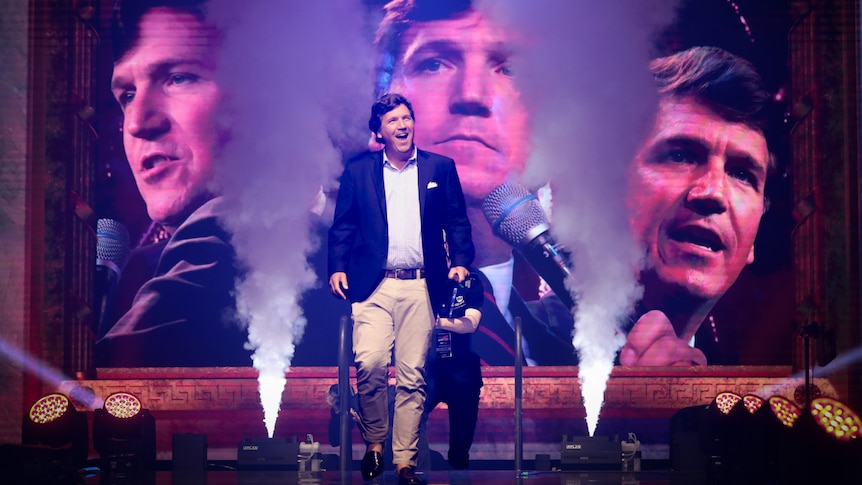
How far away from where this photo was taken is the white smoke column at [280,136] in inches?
→ 279

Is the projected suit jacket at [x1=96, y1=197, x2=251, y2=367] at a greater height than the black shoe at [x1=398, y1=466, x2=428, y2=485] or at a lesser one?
greater

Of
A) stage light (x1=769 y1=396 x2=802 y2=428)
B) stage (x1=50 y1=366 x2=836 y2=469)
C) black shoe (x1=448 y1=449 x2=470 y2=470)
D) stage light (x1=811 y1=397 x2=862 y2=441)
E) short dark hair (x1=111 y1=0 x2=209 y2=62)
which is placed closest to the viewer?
stage light (x1=811 y1=397 x2=862 y2=441)

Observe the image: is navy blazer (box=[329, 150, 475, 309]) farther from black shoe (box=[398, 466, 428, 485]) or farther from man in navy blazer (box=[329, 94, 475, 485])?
black shoe (box=[398, 466, 428, 485])

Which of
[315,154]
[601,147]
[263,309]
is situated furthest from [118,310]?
[601,147]

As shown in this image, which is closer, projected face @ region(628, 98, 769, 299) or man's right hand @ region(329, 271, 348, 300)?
man's right hand @ region(329, 271, 348, 300)

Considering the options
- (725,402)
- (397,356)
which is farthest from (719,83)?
(397,356)

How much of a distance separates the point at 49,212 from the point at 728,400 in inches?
182

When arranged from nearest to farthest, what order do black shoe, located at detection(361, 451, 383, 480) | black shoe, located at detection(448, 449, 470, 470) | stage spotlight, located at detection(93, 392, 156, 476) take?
1. black shoe, located at detection(361, 451, 383, 480)
2. stage spotlight, located at detection(93, 392, 156, 476)
3. black shoe, located at detection(448, 449, 470, 470)

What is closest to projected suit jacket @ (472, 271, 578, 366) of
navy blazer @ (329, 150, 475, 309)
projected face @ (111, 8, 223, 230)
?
navy blazer @ (329, 150, 475, 309)

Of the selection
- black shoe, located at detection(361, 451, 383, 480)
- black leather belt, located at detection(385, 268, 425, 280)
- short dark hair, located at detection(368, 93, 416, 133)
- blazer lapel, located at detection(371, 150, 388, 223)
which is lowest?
black shoe, located at detection(361, 451, 383, 480)

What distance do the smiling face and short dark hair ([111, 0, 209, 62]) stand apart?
222 cm

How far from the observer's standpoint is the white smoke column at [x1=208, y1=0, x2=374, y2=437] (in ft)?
23.3

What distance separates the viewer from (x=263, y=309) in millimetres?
7098

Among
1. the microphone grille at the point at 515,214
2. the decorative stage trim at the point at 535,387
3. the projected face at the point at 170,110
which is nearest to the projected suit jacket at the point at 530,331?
the decorative stage trim at the point at 535,387
